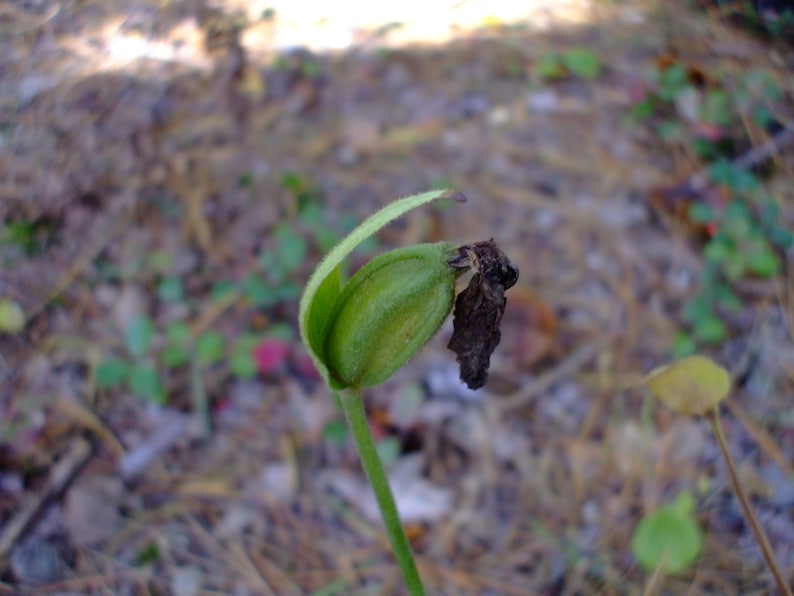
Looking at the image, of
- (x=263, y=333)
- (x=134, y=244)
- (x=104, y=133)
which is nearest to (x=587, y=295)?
(x=263, y=333)

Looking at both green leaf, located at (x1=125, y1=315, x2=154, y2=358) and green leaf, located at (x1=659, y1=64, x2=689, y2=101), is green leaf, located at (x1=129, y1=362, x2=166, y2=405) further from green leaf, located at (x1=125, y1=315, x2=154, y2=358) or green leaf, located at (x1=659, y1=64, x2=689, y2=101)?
green leaf, located at (x1=659, y1=64, x2=689, y2=101)

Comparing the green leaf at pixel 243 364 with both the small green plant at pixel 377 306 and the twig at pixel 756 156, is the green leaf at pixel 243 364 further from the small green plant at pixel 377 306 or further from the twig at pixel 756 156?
the twig at pixel 756 156

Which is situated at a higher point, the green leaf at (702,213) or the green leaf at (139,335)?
the green leaf at (139,335)

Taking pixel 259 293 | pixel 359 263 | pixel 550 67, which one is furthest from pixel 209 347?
pixel 550 67

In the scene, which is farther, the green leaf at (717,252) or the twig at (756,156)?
the twig at (756,156)

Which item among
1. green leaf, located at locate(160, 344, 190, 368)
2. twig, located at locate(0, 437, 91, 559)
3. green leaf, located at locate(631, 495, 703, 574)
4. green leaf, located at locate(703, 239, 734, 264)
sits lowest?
green leaf, located at locate(631, 495, 703, 574)

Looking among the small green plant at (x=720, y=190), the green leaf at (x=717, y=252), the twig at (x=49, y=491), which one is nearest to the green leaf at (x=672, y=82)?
the small green plant at (x=720, y=190)

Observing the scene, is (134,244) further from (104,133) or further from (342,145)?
(342,145)

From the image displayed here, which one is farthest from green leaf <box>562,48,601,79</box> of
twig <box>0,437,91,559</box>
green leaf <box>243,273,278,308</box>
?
twig <box>0,437,91,559</box>

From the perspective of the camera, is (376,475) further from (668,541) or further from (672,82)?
(672,82)
